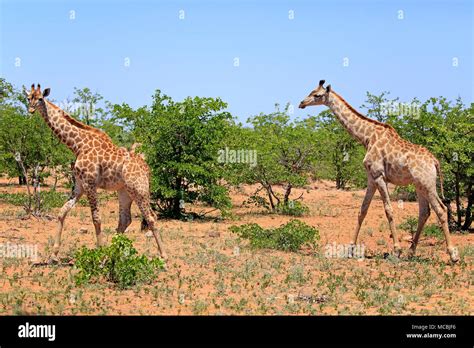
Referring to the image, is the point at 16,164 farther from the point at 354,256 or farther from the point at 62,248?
the point at 354,256

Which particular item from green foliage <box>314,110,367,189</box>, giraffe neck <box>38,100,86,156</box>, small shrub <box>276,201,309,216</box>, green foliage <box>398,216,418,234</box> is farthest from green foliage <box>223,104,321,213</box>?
giraffe neck <box>38,100,86,156</box>

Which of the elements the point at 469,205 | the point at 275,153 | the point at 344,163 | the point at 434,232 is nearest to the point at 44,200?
the point at 275,153

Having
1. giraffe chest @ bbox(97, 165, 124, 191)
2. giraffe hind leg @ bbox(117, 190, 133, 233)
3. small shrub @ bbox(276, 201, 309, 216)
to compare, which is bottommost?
small shrub @ bbox(276, 201, 309, 216)

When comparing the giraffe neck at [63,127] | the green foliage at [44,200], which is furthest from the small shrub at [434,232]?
the green foliage at [44,200]

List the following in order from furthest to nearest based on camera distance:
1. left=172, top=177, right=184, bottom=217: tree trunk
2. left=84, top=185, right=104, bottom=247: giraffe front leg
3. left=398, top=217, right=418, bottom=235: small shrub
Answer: left=172, top=177, right=184, bottom=217: tree trunk < left=398, top=217, right=418, bottom=235: small shrub < left=84, top=185, right=104, bottom=247: giraffe front leg

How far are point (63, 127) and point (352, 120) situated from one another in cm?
619

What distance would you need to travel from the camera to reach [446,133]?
57.0ft

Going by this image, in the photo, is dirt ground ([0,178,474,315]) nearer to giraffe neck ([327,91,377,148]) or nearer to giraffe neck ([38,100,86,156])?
giraffe neck ([38,100,86,156])

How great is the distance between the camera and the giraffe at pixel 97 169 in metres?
11.6

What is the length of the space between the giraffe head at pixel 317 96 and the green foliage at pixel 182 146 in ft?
19.7

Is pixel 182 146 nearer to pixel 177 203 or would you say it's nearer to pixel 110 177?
pixel 177 203

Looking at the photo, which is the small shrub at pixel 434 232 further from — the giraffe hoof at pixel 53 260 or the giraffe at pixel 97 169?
the giraffe hoof at pixel 53 260

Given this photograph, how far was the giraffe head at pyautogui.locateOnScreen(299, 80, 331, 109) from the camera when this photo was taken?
1382 cm

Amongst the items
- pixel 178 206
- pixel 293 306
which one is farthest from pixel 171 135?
pixel 293 306
